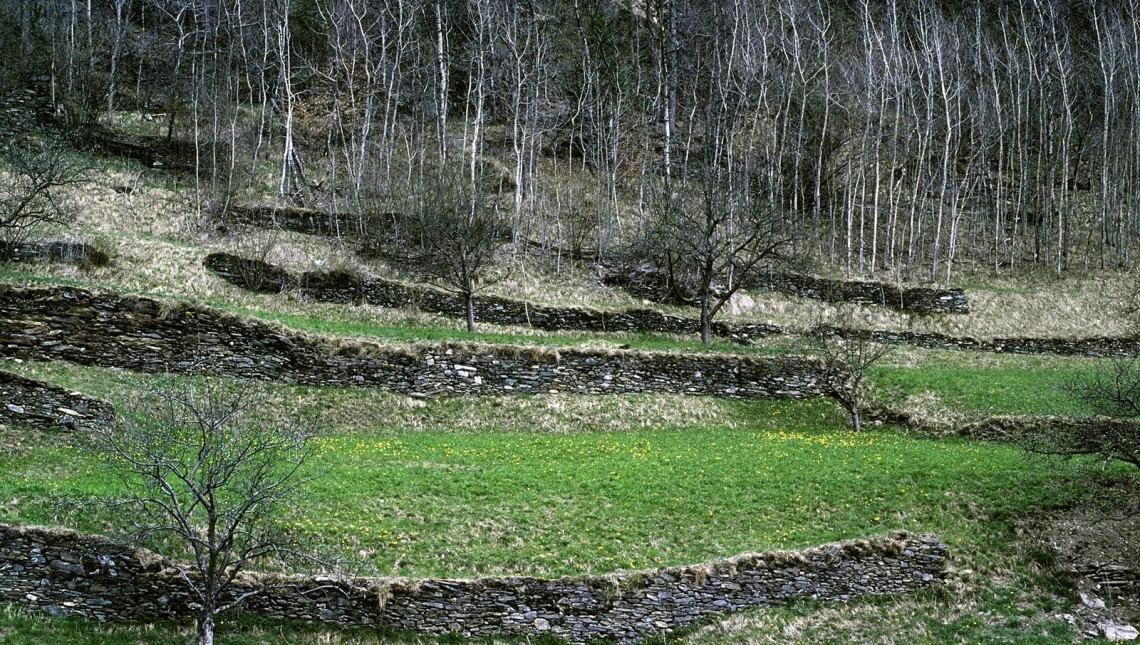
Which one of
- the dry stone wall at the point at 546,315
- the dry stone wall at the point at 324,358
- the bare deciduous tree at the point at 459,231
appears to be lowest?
the dry stone wall at the point at 324,358

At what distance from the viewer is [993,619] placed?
14.7 meters

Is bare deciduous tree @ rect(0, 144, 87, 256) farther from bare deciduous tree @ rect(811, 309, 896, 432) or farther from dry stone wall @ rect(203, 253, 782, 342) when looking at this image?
bare deciduous tree @ rect(811, 309, 896, 432)

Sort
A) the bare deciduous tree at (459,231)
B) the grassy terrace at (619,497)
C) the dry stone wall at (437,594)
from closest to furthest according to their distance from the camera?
1. the dry stone wall at (437,594)
2. the grassy terrace at (619,497)
3. the bare deciduous tree at (459,231)

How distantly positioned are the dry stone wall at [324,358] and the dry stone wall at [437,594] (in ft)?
30.3

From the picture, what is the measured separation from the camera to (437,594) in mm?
13492

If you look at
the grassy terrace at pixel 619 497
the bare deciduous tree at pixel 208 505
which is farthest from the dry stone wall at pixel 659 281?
the bare deciduous tree at pixel 208 505

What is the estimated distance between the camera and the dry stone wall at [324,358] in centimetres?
2239

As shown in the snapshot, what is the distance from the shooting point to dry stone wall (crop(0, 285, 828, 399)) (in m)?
22.4

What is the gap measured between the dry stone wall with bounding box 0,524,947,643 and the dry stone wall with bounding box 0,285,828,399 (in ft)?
30.3

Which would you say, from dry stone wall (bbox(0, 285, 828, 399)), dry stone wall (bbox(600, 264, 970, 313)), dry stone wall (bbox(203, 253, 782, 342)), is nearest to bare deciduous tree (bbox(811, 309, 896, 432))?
dry stone wall (bbox(0, 285, 828, 399))

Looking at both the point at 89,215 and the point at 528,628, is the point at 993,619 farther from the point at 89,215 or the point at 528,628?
the point at 89,215

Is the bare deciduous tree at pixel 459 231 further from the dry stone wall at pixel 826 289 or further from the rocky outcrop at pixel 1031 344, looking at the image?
the rocky outcrop at pixel 1031 344

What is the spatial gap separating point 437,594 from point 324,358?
1319 centimetres

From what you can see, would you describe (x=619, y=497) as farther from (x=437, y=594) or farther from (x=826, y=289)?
(x=826, y=289)
